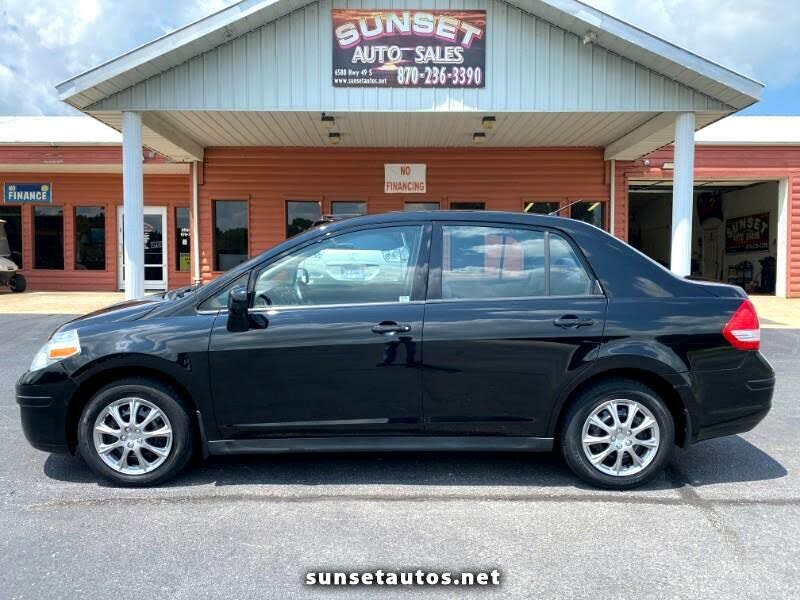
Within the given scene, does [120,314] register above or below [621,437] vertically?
above

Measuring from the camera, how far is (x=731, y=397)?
371cm

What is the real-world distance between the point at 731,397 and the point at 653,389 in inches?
18.2

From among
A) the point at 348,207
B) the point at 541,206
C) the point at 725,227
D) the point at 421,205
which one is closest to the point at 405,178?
the point at 421,205

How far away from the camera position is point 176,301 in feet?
12.4

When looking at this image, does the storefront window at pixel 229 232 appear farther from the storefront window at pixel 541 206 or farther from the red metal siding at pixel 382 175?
the storefront window at pixel 541 206

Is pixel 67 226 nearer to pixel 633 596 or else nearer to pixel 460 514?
pixel 460 514

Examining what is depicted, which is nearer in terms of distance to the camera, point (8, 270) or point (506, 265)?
point (506, 265)

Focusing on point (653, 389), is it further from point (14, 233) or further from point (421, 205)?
point (14, 233)

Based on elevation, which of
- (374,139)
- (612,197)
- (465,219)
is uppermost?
(374,139)

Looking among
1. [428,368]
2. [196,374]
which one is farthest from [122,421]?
[428,368]

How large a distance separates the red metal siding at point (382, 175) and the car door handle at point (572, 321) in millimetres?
10693

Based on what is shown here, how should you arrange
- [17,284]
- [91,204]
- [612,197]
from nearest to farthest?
[612,197], [17,284], [91,204]

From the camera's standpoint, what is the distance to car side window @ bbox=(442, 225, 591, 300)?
148 inches

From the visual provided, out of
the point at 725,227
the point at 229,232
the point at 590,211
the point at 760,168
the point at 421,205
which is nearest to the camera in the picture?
the point at 590,211
